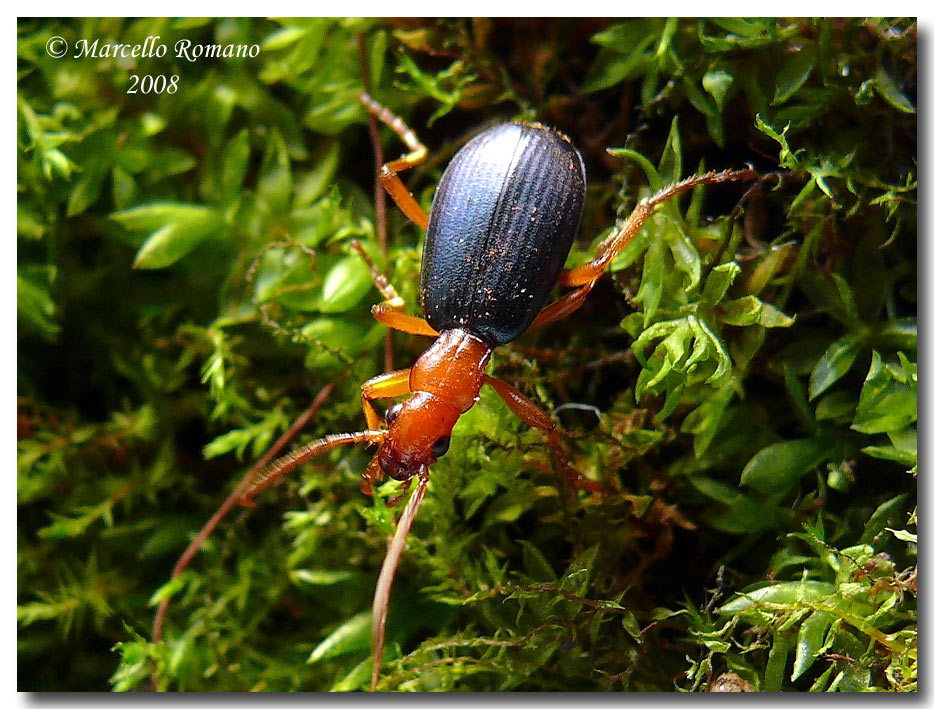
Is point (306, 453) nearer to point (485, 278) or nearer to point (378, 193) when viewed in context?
point (485, 278)

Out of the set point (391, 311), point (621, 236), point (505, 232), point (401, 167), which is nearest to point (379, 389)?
point (391, 311)

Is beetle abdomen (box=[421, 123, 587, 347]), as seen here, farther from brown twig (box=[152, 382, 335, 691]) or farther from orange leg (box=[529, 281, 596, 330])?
brown twig (box=[152, 382, 335, 691])

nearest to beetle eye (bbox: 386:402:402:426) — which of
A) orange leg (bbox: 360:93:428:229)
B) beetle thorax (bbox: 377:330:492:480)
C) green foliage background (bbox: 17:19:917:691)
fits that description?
beetle thorax (bbox: 377:330:492:480)

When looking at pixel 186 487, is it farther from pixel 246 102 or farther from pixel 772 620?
pixel 772 620

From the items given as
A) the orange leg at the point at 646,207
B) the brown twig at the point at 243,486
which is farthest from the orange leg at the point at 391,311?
the orange leg at the point at 646,207
